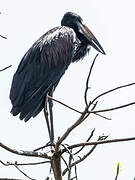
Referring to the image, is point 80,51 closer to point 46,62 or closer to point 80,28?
point 80,28

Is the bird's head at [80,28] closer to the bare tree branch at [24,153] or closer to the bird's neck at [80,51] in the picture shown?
the bird's neck at [80,51]

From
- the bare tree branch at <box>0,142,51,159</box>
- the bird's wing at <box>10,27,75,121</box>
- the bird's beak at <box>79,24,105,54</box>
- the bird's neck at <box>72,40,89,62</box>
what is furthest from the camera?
the bird's beak at <box>79,24,105,54</box>

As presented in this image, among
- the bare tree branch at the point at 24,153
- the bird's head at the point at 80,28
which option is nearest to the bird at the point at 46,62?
the bird's head at the point at 80,28

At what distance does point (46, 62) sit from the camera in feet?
24.5

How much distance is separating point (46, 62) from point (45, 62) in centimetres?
2

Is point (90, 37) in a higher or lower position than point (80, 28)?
lower

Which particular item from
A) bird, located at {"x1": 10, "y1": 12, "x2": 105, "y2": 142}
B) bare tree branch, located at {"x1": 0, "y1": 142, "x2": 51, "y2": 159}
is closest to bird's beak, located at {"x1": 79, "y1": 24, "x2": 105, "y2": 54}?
bird, located at {"x1": 10, "y1": 12, "x2": 105, "y2": 142}

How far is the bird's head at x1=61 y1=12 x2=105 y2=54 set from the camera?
847 cm

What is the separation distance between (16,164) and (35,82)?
318cm

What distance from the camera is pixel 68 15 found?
8.61 meters

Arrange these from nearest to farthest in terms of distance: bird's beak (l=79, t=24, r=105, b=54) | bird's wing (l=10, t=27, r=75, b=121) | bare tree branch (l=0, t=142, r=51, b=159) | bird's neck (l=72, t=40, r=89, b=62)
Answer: bare tree branch (l=0, t=142, r=51, b=159) → bird's wing (l=10, t=27, r=75, b=121) → bird's neck (l=72, t=40, r=89, b=62) → bird's beak (l=79, t=24, r=105, b=54)

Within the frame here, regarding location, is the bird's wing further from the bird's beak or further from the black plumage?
the bird's beak

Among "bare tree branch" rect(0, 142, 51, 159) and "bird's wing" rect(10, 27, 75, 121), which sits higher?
"bird's wing" rect(10, 27, 75, 121)

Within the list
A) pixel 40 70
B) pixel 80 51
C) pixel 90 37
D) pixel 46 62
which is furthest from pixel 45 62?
pixel 90 37
